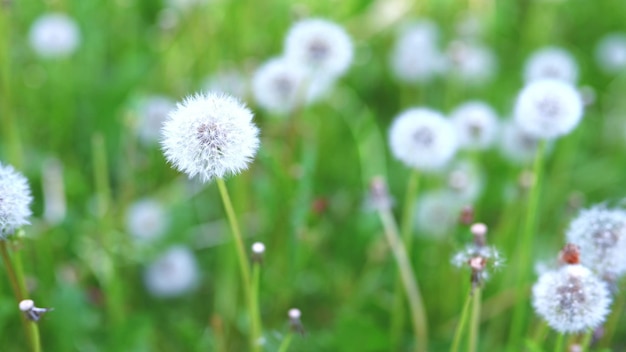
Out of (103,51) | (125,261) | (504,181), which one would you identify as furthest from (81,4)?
(504,181)

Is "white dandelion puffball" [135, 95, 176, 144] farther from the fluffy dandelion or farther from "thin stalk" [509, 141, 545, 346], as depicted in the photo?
the fluffy dandelion

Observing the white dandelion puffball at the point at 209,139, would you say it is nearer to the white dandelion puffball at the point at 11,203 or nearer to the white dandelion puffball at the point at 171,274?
the white dandelion puffball at the point at 11,203

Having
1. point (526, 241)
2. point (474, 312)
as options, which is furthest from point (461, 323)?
point (526, 241)

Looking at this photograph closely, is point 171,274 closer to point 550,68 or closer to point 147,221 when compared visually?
point 147,221

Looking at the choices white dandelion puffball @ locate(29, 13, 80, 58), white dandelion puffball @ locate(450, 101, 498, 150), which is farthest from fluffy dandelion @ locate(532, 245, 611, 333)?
Result: white dandelion puffball @ locate(29, 13, 80, 58)

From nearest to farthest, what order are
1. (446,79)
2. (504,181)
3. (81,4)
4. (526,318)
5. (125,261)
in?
(526,318) < (125,261) < (504,181) < (81,4) < (446,79)

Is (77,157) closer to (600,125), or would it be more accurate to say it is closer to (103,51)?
(103,51)

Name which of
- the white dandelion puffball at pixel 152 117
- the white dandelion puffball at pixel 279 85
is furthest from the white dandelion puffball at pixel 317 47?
the white dandelion puffball at pixel 152 117

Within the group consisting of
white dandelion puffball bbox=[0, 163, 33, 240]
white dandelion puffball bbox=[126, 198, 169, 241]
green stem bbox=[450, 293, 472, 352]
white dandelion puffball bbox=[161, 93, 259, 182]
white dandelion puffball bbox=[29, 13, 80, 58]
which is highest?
white dandelion puffball bbox=[29, 13, 80, 58]
